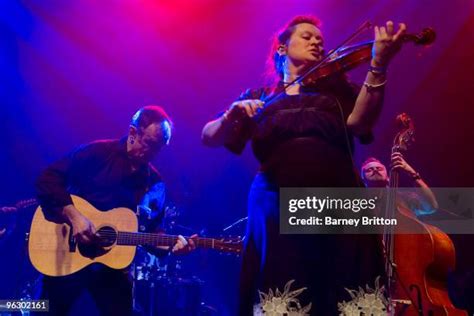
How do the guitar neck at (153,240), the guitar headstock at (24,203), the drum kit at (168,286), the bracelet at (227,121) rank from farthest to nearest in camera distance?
1. the guitar headstock at (24,203)
2. the drum kit at (168,286)
3. the guitar neck at (153,240)
4. the bracelet at (227,121)

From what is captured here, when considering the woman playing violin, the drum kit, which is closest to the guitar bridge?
the drum kit

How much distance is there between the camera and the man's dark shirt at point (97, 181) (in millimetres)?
2850

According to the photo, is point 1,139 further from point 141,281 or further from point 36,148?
point 141,281

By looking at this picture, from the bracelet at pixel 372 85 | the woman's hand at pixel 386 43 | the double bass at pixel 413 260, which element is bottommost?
the double bass at pixel 413 260

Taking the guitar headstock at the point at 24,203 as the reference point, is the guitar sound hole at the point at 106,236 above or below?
below

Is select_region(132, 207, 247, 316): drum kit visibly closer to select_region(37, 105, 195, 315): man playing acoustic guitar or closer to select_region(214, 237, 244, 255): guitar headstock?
select_region(214, 237, 244, 255): guitar headstock

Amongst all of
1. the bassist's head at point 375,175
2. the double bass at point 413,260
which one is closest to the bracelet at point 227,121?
the double bass at point 413,260

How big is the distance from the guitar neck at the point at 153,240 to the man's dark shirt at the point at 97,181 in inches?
6.7

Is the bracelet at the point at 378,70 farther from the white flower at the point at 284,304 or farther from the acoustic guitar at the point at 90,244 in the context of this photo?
the acoustic guitar at the point at 90,244

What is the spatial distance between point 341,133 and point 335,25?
1.85 m

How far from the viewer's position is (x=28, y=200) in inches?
141

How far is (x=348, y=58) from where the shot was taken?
1933 mm

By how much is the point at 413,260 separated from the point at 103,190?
1.82 m

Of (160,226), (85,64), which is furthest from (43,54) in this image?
(160,226)
